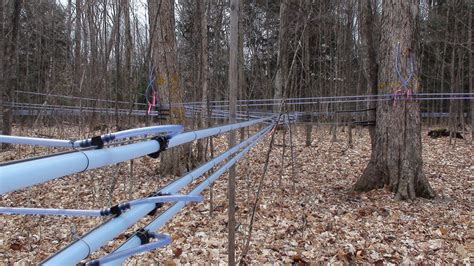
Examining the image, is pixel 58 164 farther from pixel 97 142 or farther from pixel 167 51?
pixel 167 51

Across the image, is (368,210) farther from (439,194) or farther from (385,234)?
(439,194)

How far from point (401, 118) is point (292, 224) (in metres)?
2.18

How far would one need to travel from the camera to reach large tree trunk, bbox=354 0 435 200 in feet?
18.1

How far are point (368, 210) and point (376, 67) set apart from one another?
7.89ft

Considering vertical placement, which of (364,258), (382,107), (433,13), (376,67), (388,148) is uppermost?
(433,13)

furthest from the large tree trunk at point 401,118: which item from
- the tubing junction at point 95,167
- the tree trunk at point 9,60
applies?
the tree trunk at point 9,60

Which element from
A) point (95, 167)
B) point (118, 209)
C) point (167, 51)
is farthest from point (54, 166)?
point (167, 51)

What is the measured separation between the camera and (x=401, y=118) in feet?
18.2

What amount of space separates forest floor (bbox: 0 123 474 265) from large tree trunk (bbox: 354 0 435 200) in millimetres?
244

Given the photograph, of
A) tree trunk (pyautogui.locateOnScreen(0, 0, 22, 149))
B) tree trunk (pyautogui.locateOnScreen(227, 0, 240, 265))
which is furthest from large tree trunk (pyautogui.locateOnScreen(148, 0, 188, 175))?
tree trunk (pyautogui.locateOnScreen(0, 0, 22, 149))

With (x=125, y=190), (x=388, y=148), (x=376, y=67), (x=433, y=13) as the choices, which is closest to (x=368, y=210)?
(x=388, y=148)

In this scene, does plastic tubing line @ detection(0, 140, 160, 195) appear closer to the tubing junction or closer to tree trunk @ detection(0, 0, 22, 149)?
the tubing junction

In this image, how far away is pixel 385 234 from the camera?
432cm

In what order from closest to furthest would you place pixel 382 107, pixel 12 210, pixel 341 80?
1. pixel 12 210
2. pixel 382 107
3. pixel 341 80
